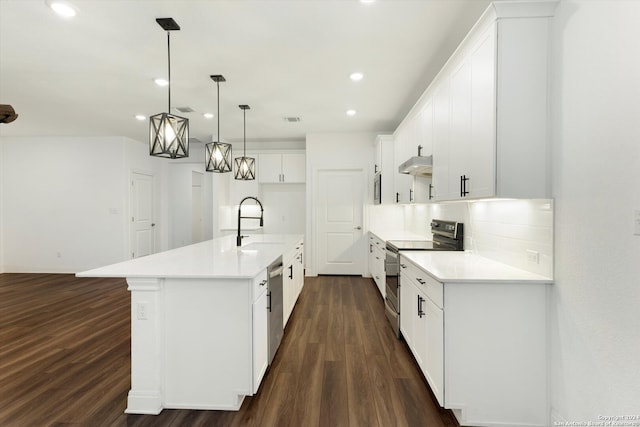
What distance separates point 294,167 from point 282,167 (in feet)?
0.80

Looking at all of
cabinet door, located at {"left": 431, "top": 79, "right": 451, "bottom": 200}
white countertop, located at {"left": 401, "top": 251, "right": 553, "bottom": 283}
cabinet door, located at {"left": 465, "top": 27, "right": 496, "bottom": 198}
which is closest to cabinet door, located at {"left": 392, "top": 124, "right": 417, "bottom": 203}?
cabinet door, located at {"left": 431, "top": 79, "right": 451, "bottom": 200}

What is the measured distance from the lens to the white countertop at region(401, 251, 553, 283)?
1865mm

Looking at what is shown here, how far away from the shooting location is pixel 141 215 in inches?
265

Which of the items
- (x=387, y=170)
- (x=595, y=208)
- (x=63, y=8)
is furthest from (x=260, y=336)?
(x=387, y=170)

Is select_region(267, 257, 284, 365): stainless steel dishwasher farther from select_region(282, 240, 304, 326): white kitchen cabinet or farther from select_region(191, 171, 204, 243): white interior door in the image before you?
select_region(191, 171, 204, 243): white interior door

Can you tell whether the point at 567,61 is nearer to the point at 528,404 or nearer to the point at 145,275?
the point at 528,404

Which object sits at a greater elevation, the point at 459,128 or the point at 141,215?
the point at 459,128

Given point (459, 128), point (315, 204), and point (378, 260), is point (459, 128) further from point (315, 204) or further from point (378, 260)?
point (315, 204)

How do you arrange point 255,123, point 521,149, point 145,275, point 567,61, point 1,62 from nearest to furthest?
point 567,61 → point 521,149 → point 145,275 → point 1,62 → point 255,123

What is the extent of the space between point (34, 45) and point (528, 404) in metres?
4.66

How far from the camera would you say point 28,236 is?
6184 mm

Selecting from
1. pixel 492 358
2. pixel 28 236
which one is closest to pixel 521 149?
pixel 492 358

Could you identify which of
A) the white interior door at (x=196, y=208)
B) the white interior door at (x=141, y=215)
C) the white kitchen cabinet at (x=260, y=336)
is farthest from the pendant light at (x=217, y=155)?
the white interior door at (x=196, y=208)

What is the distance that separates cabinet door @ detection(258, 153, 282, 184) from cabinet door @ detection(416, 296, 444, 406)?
15.0ft
